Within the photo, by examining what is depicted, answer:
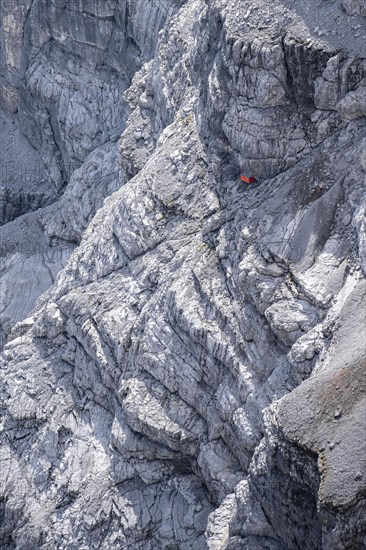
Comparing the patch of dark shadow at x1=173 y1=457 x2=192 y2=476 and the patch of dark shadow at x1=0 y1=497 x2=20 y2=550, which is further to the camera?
the patch of dark shadow at x1=0 y1=497 x2=20 y2=550

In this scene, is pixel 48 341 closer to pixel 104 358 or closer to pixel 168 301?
pixel 104 358

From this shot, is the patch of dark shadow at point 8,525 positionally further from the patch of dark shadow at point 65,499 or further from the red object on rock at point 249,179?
the red object on rock at point 249,179

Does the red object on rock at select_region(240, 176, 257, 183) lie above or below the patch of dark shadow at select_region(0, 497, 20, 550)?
above

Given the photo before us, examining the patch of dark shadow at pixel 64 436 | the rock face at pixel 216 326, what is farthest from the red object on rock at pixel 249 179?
the patch of dark shadow at pixel 64 436

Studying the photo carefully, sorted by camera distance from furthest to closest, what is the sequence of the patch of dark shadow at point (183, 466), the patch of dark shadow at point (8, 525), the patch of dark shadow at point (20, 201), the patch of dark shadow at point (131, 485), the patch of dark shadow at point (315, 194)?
the patch of dark shadow at point (20, 201) → the patch of dark shadow at point (8, 525) → the patch of dark shadow at point (131, 485) → the patch of dark shadow at point (183, 466) → the patch of dark shadow at point (315, 194)

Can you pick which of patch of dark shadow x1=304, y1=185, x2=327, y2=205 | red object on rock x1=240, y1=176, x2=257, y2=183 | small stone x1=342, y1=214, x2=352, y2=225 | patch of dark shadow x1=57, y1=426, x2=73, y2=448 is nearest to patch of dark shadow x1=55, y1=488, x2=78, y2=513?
patch of dark shadow x1=57, y1=426, x2=73, y2=448

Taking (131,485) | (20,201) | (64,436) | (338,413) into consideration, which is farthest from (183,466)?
(20,201)

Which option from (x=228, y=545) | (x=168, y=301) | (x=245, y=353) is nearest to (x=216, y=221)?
(x=168, y=301)

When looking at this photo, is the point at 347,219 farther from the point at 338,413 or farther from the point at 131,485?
the point at 131,485

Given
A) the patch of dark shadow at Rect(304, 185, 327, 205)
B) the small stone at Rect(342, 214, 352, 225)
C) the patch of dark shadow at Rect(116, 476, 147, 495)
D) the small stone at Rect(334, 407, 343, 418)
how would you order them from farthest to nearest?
the patch of dark shadow at Rect(116, 476, 147, 495) → the patch of dark shadow at Rect(304, 185, 327, 205) → the small stone at Rect(342, 214, 352, 225) → the small stone at Rect(334, 407, 343, 418)

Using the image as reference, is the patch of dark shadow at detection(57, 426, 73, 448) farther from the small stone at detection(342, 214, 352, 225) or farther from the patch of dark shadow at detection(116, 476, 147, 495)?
the small stone at detection(342, 214, 352, 225)
